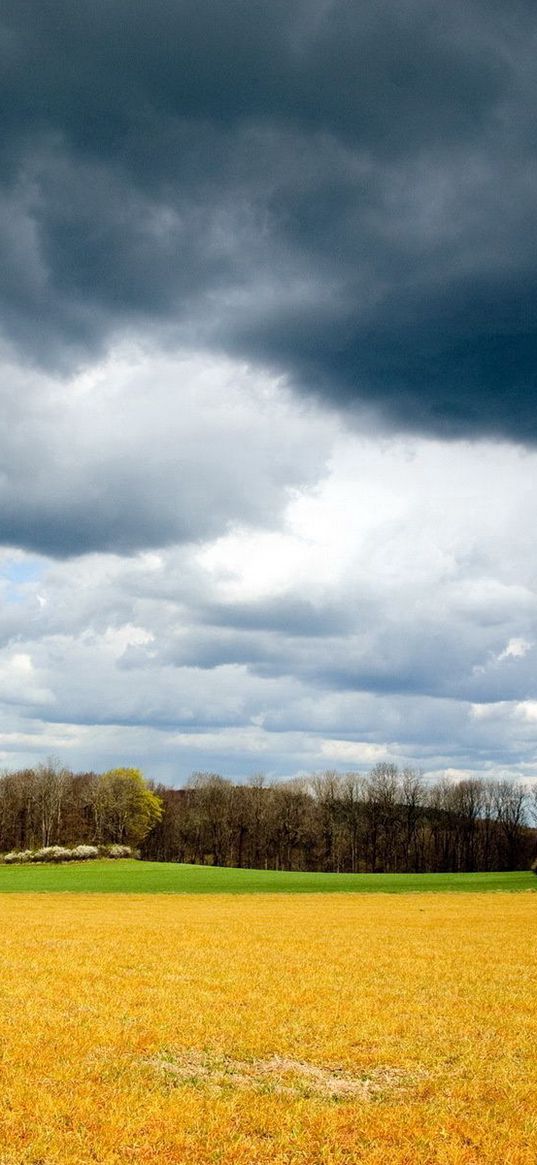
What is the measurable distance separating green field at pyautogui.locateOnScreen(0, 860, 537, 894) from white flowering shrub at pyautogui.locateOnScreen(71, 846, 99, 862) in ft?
19.7

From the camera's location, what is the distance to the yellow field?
10.5 meters

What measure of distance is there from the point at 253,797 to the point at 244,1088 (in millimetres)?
136318

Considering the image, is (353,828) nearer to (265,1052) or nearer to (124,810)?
(124,810)

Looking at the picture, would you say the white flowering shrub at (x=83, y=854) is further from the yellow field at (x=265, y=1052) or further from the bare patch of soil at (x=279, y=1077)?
the bare patch of soil at (x=279, y=1077)

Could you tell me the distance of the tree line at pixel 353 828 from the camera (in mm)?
138125

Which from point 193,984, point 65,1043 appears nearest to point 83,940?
point 193,984

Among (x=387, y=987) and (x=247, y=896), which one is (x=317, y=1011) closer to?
(x=387, y=987)

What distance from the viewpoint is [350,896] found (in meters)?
62.1

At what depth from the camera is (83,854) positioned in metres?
99.4

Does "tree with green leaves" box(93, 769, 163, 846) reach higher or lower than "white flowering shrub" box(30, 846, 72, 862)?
higher

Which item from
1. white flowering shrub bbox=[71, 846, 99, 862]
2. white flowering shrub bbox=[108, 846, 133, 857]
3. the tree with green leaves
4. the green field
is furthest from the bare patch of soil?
the tree with green leaves

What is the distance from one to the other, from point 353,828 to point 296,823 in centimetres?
940

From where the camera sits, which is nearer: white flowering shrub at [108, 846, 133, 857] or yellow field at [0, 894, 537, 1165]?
yellow field at [0, 894, 537, 1165]

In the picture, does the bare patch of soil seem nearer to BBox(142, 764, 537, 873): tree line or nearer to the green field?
the green field
